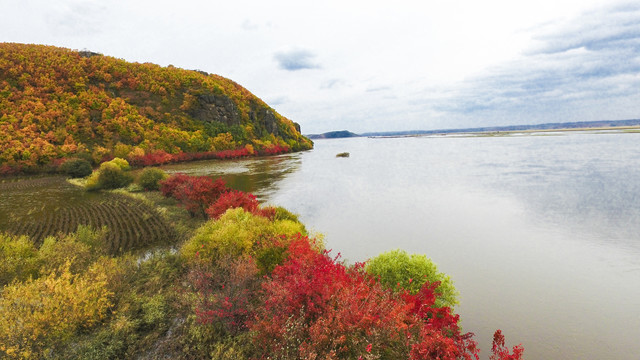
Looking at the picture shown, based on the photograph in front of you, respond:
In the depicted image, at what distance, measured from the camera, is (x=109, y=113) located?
69.0 meters

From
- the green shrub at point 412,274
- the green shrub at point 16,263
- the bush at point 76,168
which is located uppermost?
the bush at point 76,168

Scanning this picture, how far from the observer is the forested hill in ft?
177

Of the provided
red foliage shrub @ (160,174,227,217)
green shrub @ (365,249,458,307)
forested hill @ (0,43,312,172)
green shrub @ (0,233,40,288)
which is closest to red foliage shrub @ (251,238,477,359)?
green shrub @ (365,249,458,307)

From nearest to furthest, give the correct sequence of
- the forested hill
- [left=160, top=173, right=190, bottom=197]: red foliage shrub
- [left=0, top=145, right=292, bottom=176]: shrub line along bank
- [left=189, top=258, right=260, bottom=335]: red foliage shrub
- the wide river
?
[left=189, top=258, right=260, bottom=335]: red foliage shrub → the wide river → [left=160, top=173, right=190, bottom=197]: red foliage shrub → [left=0, top=145, right=292, bottom=176]: shrub line along bank → the forested hill

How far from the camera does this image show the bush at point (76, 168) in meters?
44.5

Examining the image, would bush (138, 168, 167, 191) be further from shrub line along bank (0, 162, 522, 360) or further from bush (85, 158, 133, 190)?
shrub line along bank (0, 162, 522, 360)

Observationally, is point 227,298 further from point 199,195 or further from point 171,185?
point 171,185

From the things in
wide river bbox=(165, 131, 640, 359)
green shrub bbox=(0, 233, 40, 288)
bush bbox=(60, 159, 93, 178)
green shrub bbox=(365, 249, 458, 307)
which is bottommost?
wide river bbox=(165, 131, 640, 359)

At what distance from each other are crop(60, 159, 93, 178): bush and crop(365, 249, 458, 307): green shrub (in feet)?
176

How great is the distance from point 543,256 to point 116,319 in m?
18.1

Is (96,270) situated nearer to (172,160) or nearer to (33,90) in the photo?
(172,160)

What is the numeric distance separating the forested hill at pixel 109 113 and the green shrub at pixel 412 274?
Answer: 207 ft

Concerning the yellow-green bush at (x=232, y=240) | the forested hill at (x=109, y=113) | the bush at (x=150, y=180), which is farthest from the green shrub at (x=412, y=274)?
the forested hill at (x=109, y=113)

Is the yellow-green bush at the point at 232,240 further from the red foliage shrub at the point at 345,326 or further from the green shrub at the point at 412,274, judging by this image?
the green shrub at the point at 412,274
